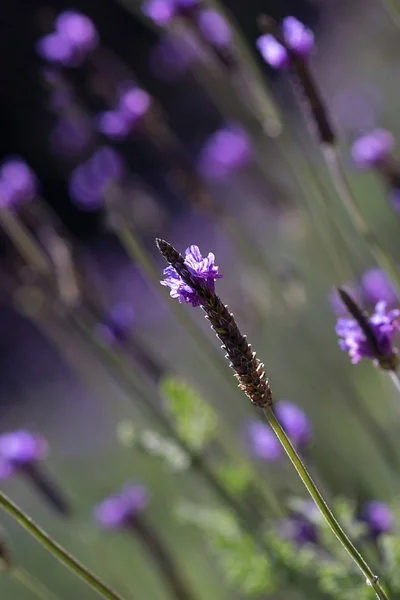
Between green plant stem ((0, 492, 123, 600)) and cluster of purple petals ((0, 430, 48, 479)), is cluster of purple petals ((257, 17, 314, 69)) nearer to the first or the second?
green plant stem ((0, 492, 123, 600))

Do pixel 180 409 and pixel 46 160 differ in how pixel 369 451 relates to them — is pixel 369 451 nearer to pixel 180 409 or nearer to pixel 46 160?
pixel 180 409

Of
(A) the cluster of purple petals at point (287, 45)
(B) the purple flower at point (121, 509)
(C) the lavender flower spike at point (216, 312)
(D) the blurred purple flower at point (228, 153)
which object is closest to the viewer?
(C) the lavender flower spike at point (216, 312)

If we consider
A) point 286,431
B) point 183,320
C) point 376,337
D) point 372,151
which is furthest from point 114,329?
point 376,337

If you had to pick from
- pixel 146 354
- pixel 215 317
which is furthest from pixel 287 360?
pixel 215 317

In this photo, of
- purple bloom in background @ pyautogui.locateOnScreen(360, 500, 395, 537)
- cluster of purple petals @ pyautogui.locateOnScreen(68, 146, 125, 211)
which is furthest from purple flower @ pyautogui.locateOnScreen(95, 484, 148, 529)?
cluster of purple petals @ pyautogui.locateOnScreen(68, 146, 125, 211)

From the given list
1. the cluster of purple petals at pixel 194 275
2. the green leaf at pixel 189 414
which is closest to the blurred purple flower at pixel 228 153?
the green leaf at pixel 189 414

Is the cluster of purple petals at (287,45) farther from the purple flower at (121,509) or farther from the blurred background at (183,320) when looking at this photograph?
the purple flower at (121,509)
